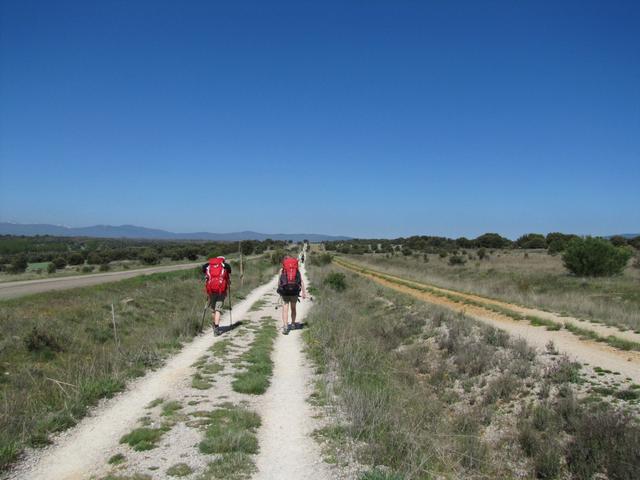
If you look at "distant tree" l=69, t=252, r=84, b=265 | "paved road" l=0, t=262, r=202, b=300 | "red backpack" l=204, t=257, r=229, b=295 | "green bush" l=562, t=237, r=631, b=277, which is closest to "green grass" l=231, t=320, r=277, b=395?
"red backpack" l=204, t=257, r=229, b=295

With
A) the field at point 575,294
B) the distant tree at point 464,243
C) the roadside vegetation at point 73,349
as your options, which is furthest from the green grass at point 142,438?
the distant tree at point 464,243

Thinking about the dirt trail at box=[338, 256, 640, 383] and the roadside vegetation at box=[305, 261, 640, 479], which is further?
the dirt trail at box=[338, 256, 640, 383]

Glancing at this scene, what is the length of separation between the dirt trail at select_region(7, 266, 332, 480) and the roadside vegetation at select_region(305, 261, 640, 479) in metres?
0.45

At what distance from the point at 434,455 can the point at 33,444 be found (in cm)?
493

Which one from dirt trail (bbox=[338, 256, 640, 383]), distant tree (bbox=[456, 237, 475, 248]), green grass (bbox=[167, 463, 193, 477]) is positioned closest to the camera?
green grass (bbox=[167, 463, 193, 477])

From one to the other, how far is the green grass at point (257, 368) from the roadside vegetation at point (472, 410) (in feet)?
3.59

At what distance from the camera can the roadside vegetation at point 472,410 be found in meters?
5.35

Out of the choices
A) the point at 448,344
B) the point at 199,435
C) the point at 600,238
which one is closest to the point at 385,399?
the point at 199,435

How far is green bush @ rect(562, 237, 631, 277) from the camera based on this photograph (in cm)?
3269

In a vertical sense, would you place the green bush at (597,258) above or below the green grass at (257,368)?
above

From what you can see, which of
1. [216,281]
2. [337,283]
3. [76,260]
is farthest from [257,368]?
[76,260]

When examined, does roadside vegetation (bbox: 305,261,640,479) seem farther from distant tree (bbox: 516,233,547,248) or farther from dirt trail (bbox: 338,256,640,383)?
distant tree (bbox: 516,233,547,248)

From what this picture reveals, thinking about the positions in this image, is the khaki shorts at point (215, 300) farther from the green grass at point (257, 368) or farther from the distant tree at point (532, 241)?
the distant tree at point (532, 241)

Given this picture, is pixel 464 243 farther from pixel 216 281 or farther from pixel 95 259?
pixel 216 281
